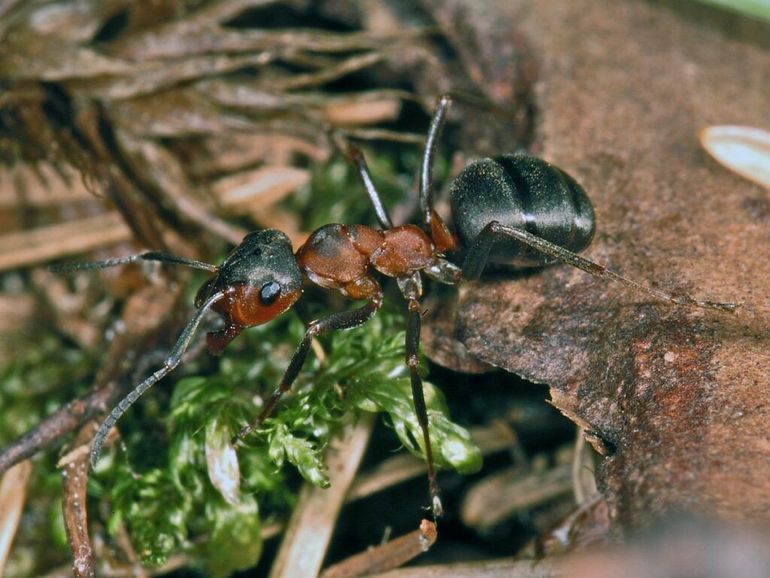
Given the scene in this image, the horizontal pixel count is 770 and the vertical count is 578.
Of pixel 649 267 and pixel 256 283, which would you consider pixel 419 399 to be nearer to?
pixel 256 283

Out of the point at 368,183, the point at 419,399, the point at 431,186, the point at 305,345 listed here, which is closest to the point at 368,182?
the point at 368,183

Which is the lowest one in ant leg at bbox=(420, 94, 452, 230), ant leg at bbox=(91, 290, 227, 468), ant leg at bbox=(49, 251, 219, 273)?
ant leg at bbox=(91, 290, 227, 468)

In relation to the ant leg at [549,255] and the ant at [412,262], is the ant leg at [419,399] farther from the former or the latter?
the ant leg at [549,255]

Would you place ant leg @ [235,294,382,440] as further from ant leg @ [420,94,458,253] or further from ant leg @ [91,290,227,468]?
ant leg @ [420,94,458,253]

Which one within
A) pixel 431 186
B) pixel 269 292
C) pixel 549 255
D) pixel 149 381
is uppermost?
pixel 549 255

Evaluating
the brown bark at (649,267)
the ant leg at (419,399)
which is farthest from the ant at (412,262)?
the brown bark at (649,267)

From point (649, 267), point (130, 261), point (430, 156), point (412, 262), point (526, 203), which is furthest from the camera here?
point (430, 156)

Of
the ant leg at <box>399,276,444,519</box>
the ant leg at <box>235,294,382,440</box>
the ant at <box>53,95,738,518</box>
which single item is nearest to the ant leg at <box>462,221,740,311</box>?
the ant at <box>53,95,738,518</box>
